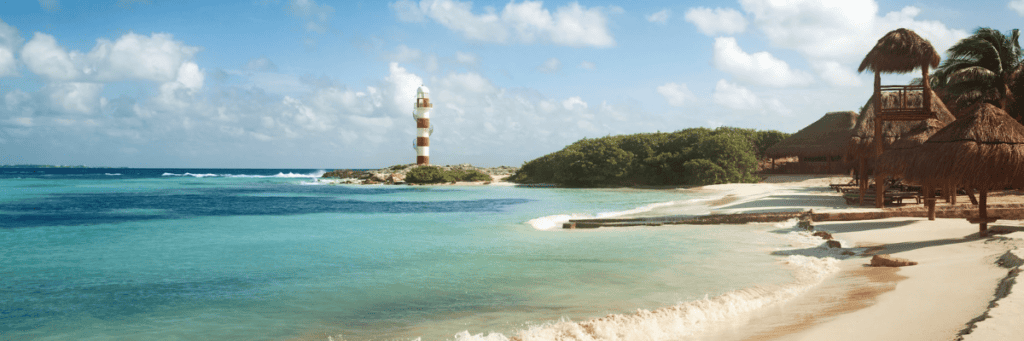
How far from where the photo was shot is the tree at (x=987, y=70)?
2106cm

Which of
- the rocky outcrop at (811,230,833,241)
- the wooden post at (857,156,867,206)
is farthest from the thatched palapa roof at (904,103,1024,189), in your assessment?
the wooden post at (857,156,867,206)

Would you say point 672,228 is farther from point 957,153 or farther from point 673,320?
point 673,320

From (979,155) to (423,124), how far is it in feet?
137

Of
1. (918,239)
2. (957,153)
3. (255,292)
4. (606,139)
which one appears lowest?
(255,292)

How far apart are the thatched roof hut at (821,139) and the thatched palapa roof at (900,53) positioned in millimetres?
19109

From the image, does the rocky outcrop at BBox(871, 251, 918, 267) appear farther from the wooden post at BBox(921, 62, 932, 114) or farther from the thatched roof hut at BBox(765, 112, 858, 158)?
the thatched roof hut at BBox(765, 112, 858, 158)

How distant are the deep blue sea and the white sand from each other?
678 millimetres

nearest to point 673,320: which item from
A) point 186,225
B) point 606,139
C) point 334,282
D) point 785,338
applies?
point 785,338

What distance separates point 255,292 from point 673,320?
5487 millimetres

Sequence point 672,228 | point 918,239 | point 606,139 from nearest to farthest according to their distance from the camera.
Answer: point 918,239 → point 672,228 → point 606,139

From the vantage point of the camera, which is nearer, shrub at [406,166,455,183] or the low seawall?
the low seawall

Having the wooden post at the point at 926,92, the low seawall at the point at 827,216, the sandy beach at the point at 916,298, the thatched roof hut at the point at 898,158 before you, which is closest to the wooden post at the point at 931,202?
the low seawall at the point at 827,216

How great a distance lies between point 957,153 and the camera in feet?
29.6

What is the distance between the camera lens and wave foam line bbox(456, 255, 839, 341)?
17.5 feet
